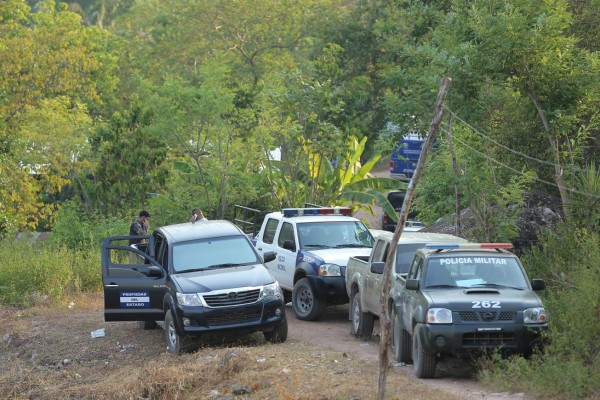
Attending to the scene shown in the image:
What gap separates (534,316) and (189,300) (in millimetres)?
5304

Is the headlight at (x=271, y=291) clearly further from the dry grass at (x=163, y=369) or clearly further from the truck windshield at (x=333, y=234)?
the truck windshield at (x=333, y=234)

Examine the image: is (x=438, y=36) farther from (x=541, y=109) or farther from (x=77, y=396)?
(x=77, y=396)

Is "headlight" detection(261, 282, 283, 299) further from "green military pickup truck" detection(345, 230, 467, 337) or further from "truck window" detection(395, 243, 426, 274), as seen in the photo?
"truck window" detection(395, 243, 426, 274)

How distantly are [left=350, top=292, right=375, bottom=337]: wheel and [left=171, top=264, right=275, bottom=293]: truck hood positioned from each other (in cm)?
154

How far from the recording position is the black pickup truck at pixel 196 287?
50.0 feet

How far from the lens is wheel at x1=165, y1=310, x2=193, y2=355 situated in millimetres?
15352

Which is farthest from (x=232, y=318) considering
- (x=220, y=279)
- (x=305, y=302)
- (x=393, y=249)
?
(x=393, y=249)

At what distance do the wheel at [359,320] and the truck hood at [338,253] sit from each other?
1.41 meters

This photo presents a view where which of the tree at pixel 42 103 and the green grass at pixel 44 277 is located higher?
the tree at pixel 42 103

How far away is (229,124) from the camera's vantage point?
2672 cm

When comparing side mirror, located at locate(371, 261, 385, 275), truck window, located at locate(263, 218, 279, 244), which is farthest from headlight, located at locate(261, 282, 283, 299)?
truck window, located at locate(263, 218, 279, 244)

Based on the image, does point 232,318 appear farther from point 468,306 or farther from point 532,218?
point 532,218

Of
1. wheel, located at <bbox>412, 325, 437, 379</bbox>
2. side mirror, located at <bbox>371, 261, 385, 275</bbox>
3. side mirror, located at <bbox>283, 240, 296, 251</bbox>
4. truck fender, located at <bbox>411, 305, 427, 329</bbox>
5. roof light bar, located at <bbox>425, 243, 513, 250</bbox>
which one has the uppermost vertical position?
roof light bar, located at <bbox>425, 243, 513, 250</bbox>

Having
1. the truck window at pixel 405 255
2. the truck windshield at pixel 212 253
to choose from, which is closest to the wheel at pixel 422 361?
the truck window at pixel 405 255
